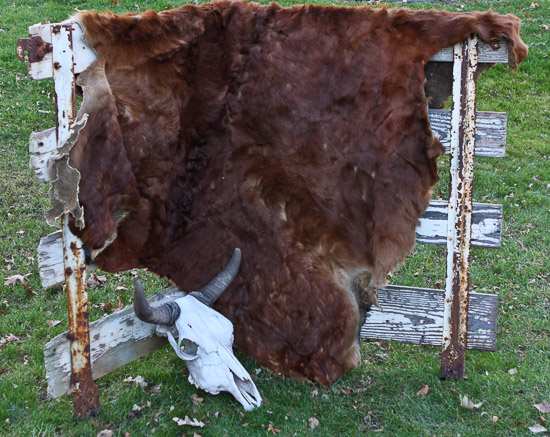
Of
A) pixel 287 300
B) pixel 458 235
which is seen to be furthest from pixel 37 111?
pixel 458 235

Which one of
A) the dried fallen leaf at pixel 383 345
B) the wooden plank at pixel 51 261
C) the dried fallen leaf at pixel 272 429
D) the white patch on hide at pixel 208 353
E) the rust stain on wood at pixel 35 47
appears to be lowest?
the dried fallen leaf at pixel 383 345

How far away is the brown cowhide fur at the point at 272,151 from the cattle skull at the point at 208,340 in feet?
0.74

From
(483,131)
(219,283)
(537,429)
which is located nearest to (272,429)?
(219,283)

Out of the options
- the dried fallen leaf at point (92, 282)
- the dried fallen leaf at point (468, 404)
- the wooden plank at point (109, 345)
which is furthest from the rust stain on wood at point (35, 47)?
the dried fallen leaf at point (468, 404)

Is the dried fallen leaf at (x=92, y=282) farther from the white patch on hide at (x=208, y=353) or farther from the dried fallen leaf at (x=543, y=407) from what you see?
the dried fallen leaf at (x=543, y=407)

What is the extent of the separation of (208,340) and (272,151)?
135 cm

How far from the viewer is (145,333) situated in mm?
4367

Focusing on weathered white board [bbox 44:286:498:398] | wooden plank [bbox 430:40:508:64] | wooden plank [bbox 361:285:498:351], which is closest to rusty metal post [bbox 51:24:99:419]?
weathered white board [bbox 44:286:498:398]

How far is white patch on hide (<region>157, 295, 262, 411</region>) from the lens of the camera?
4051mm

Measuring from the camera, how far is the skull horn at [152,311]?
12.3ft

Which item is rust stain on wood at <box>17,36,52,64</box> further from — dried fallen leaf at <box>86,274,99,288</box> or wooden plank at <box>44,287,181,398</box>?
dried fallen leaf at <box>86,274,99,288</box>

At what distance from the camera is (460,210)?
4.12m

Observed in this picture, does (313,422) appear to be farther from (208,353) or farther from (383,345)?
(383,345)

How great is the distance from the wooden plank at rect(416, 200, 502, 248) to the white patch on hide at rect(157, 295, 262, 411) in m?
1.52
